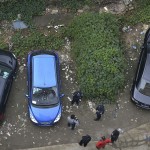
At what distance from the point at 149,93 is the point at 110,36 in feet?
10.7

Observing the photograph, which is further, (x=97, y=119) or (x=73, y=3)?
(x=73, y=3)

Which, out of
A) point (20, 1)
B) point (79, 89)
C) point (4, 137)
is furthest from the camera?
point (20, 1)

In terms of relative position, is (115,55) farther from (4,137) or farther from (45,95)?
(4,137)

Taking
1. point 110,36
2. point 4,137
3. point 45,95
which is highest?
point 110,36

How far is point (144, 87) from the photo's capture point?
19.2 metres

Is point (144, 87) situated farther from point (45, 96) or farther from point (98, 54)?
point (45, 96)

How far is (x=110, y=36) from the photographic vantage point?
808 inches

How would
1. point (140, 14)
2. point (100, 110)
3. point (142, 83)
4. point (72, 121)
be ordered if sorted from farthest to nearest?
point (140, 14) → point (142, 83) → point (100, 110) → point (72, 121)

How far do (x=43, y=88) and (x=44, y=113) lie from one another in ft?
3.53

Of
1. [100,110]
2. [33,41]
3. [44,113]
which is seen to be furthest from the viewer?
[33,41]

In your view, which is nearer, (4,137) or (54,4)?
(4,137)

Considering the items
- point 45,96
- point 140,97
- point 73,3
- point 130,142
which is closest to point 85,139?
point 130,142

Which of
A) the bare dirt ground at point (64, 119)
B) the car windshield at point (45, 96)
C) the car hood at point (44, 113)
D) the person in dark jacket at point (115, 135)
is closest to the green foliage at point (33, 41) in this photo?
the bare dirt ground at point (64, 119)

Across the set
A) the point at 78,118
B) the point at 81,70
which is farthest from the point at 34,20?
the point at 78,118
